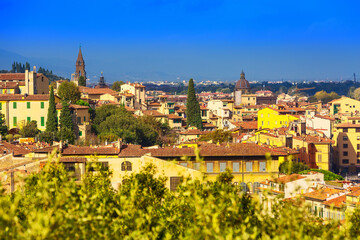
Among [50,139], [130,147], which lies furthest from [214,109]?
[130,147]

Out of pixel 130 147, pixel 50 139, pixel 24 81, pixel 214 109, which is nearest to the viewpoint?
pixel 130 147

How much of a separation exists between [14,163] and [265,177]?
1050 centimetres

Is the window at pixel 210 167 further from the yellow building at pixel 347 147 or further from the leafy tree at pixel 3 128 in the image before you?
the yellow building at pixel 347 147

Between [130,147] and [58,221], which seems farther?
[130,147]

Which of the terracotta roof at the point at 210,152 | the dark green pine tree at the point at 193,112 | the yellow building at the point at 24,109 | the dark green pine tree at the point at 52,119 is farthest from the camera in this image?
the dark green pine tree at the point at 193,112

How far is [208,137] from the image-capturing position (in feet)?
172

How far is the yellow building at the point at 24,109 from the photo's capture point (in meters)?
49.8

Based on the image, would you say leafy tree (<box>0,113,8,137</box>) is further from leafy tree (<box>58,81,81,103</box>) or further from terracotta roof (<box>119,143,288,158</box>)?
terracotta roof (<box>119,143,288,158</box>)

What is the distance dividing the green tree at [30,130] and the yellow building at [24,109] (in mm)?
813

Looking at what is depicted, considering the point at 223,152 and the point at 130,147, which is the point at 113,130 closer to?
the point at 130,147

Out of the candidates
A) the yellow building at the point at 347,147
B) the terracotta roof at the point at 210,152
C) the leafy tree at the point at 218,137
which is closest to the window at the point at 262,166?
the terracotta roof at the point at 210,152

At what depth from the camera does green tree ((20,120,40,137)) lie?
47250 millimetres

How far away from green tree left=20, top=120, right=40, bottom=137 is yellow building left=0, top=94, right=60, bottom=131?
813mm

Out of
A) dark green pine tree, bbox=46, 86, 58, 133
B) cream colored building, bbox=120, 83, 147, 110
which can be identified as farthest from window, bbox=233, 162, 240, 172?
cream colored building, bbox=120, 83, 147, 110
